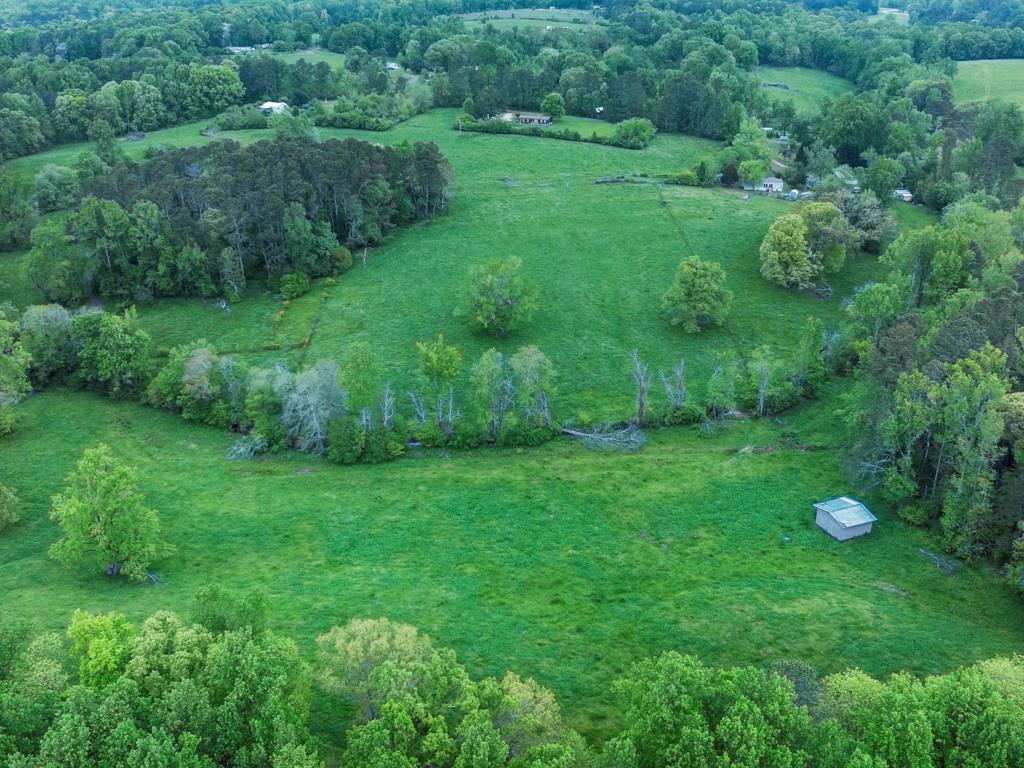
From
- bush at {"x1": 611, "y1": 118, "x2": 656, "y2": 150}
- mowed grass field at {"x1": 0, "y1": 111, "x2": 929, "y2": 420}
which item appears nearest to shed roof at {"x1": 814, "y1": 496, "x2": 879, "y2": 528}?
mowed grass field at {"x1": 0, "y1": 111, "x2": 929, "y2": 420}

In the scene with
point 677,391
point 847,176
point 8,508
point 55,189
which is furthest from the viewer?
point 847,176

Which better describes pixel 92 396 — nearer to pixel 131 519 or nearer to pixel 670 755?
pixel 131 519

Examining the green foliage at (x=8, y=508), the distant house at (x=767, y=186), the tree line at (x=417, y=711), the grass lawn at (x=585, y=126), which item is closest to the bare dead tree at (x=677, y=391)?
the tree line at (x=417, y=711)

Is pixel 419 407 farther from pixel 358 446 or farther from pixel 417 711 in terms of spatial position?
pixel 417 711

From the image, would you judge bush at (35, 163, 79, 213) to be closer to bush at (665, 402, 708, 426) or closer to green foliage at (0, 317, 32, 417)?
green foliage at (0, 317, 32, 417)

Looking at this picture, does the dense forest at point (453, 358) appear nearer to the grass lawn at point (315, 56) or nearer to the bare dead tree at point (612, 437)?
the bare dead tree at point (612, 437)

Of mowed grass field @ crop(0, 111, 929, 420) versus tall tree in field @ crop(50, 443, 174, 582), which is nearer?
tall tree in field @ crop(50, 443, 174, 582)

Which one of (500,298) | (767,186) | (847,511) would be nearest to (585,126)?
(767,186)
